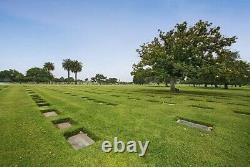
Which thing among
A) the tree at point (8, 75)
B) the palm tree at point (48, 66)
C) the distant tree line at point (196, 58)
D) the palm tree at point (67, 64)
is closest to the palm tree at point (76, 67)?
the palm tree at point (67, 64)

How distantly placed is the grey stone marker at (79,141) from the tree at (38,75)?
139m

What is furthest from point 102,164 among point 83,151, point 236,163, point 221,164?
point 236,163

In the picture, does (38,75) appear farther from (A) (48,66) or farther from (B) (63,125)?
(B) (63,125)

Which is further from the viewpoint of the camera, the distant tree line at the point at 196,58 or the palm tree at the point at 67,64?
the palm tree at the point at 67,64

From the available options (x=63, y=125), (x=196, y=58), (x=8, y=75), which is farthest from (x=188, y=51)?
(x=8, y=75)

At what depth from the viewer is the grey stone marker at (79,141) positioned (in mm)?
6143

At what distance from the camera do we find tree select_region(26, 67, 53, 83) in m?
134

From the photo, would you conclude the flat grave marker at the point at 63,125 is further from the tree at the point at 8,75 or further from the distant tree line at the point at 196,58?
the tree at the point at 8,75

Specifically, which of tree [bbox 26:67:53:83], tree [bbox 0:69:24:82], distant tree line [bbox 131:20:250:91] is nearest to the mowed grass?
distant tree line [bbox 131:20:250:91]

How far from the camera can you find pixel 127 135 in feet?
22.5

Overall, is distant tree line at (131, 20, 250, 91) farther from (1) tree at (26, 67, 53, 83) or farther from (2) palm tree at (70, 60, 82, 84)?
(1) tree at (26, 67, 53, 83)

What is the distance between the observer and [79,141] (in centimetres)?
648

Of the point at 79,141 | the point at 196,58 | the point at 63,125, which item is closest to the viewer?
the point at 79,141

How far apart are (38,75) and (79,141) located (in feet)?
472
